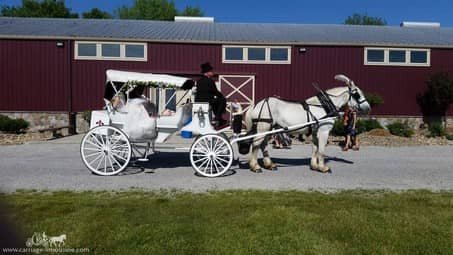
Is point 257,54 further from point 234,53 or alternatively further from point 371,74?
point 371,74

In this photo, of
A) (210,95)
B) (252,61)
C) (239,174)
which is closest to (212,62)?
(252,61)

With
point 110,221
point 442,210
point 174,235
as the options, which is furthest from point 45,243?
point 442,210

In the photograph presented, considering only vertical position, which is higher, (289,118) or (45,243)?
(289,118)

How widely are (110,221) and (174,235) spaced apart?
86cm

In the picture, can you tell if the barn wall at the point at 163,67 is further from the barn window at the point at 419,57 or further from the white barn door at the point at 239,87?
the barn window at the point at 419,57

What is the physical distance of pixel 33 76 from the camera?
58.0 ft

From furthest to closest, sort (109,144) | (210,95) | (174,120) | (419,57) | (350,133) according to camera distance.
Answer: (419,57), (350,133), (210,95), (174,120), (109,144)

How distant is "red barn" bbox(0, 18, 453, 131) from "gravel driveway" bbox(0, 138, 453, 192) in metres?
7.74

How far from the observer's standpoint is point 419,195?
226 inches

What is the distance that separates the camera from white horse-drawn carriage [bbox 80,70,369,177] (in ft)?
23.4

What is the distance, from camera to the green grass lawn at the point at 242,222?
3637 millimetres

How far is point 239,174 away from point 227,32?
14.4 m

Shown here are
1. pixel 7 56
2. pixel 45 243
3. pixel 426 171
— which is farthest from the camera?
pixel 7 56

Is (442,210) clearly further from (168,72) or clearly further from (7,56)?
(7,56)
